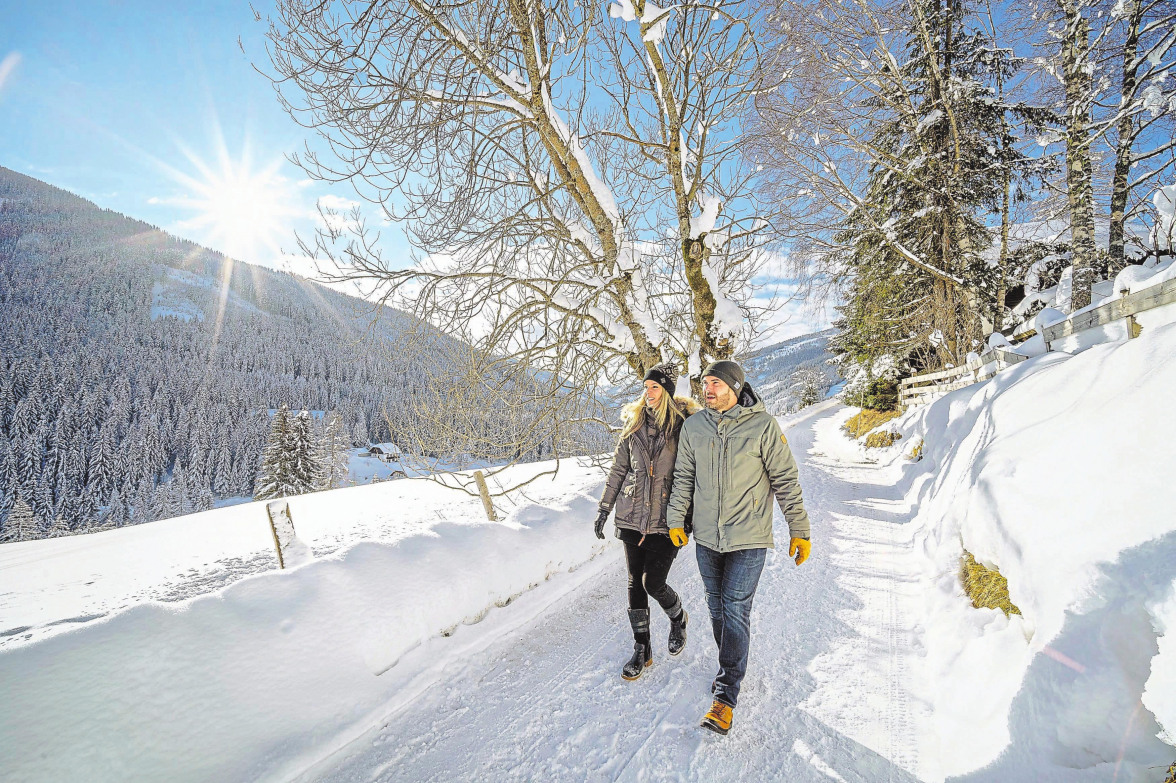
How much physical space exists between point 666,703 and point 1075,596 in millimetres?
1968

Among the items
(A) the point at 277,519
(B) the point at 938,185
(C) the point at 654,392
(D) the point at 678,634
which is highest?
(B) the point at 938,185

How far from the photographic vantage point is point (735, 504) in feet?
8.26

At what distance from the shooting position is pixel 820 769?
2.09 meters

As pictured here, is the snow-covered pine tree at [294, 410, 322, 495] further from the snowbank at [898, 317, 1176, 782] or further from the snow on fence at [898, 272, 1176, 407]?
the snowbank at [898, 317, 1176, 782]

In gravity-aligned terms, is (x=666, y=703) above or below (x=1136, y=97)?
below

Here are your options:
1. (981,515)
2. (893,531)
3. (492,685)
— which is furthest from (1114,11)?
(492,685)

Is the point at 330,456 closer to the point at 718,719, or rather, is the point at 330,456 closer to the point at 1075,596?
the point at 718,719

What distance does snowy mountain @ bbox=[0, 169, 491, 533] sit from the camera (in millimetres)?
49000

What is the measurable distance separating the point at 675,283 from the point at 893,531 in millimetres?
4083

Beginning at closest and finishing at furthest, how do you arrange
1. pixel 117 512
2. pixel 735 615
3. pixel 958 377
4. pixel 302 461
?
pixel 735 615
pixel 958 377
pixel 302 461
pixel 117 512

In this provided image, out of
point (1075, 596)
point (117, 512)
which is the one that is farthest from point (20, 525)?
point (1075, 596)

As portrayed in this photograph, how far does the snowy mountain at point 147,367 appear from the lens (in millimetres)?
49000

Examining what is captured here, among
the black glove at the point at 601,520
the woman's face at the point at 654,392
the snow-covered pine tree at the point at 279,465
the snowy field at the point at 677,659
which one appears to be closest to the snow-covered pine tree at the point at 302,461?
the snow-covered pine tree at the point at 279,465

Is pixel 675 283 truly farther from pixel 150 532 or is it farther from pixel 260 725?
pixel 150 532
